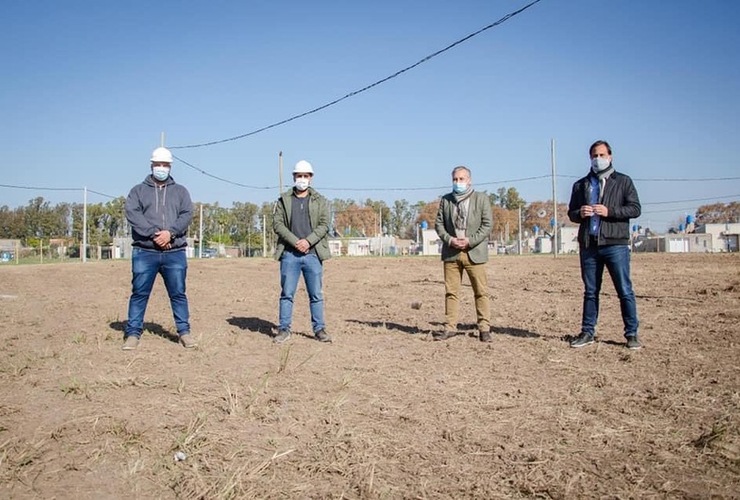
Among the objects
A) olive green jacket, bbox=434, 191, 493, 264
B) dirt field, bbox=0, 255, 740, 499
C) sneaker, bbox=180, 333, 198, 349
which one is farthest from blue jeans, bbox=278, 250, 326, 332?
olive green jacket, bbox=434, 191, 493, 264

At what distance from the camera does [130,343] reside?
18.2 ft

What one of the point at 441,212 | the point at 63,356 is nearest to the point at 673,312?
the point at 441,212

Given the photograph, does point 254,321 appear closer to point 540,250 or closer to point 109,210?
point 540,250

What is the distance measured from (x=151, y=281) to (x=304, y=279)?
1637mm

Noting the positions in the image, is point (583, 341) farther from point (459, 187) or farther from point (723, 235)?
point (723, 235)

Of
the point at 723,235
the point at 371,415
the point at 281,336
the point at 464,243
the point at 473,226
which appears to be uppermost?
the point at 723,235

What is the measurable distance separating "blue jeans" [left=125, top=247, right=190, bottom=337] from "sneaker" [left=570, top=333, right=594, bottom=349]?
4067 mm

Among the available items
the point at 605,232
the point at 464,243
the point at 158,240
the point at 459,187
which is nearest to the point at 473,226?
the point at 464,243

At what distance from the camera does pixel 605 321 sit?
24.8 ft

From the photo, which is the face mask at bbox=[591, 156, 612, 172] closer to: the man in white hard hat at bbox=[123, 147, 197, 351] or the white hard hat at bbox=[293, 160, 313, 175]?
the white hard hat at bbox=[293, 160, 313, 175]

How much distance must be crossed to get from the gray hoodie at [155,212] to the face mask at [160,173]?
2.2 inches

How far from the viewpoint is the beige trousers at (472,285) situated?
6.25 meters

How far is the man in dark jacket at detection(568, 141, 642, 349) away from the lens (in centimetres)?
569

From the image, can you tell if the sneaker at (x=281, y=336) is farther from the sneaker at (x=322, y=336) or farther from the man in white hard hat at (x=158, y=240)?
the man in white hard hat at (x=158, y=240)
